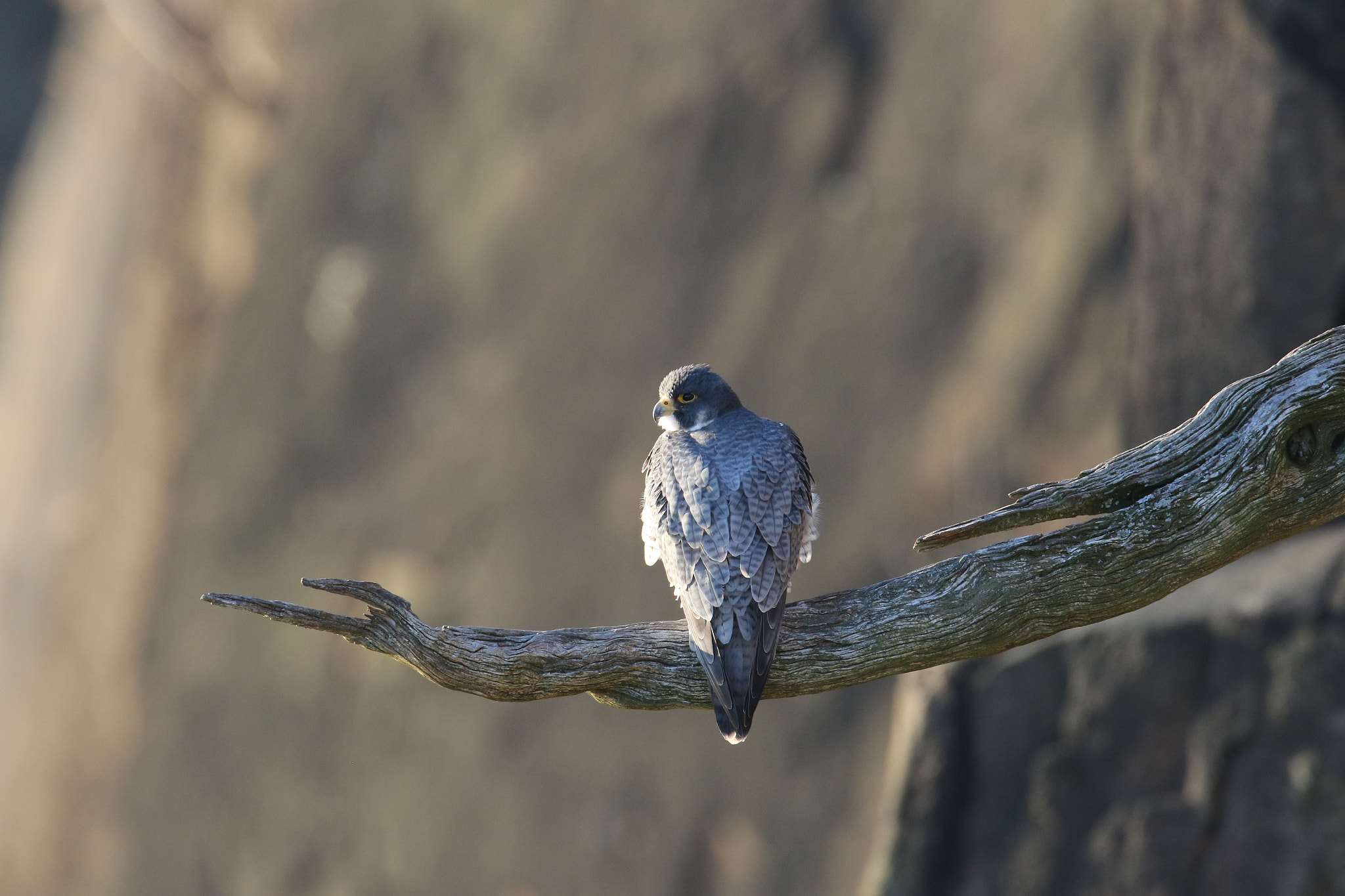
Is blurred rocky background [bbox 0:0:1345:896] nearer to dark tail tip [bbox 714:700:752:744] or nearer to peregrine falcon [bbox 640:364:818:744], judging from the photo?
peregrine falcon [bbox 640:364:818:744]

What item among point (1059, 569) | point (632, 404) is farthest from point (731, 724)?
point (632, 404)

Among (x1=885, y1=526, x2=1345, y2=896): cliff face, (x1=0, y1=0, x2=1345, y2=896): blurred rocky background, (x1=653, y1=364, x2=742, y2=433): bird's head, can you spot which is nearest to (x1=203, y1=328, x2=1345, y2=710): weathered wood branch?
(x1=653, y1=364, x2=742, y2=433): bird's head

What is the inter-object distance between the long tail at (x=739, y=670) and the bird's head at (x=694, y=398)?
4.55 ft

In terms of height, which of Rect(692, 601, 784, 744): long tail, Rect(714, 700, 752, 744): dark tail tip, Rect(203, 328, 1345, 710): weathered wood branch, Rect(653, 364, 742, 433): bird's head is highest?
Rect(653, 364, 742, 433): bird's head

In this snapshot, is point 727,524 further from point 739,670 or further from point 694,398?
point 694,398

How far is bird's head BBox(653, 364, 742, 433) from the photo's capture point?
5090 mm

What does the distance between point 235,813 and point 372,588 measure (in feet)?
25.0

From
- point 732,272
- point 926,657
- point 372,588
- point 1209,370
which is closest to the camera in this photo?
point 372,588

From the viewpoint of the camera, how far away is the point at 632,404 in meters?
9.06

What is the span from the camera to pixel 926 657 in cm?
398

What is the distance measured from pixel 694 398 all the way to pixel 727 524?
102cm

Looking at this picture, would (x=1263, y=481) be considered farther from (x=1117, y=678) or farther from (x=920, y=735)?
(x=920, y=735)

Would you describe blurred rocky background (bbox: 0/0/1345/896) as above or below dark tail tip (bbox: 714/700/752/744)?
above

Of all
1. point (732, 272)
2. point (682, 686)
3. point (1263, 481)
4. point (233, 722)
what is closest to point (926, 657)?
point (682, 686)
